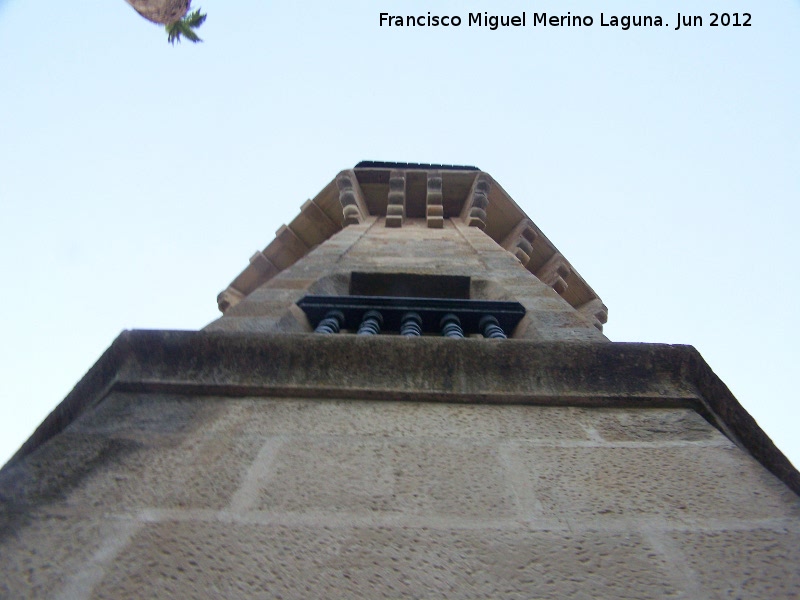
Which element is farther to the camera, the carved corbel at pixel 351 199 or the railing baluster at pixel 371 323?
the carved corbel at pixel 351 199

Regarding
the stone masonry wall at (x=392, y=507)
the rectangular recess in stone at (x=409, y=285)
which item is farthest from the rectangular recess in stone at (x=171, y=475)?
the rectangular recess in stone at (x=409, y=285)

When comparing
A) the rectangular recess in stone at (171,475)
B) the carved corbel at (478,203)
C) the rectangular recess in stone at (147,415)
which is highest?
the carved corbel at (478,203)

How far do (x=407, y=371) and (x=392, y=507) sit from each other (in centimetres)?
81

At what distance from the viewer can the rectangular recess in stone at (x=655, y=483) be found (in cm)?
179

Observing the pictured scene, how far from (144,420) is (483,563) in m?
1.27

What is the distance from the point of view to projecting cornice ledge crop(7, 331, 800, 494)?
2441 mm

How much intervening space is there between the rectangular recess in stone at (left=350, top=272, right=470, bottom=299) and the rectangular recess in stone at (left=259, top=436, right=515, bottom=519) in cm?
350

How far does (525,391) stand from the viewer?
8.07 feet

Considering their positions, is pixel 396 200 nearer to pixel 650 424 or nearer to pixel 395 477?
pixel 650 424

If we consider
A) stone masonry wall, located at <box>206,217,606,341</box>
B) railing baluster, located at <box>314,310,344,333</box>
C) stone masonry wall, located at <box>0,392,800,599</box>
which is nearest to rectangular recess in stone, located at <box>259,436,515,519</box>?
stone masonry wall, located at <box>0,392,800,599</box>

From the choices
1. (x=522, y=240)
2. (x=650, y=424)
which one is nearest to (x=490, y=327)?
(x=650, y=424)

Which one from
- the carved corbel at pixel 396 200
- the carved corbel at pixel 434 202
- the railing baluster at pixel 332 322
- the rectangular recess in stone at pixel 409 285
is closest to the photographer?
the railing baluster at pixel 332 322

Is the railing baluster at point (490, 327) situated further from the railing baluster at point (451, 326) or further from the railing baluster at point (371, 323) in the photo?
the railing baluster at point (371, 323)

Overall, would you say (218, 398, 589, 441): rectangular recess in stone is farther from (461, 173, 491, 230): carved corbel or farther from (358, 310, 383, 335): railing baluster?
(461, 173, 491, 230): carved corbel
